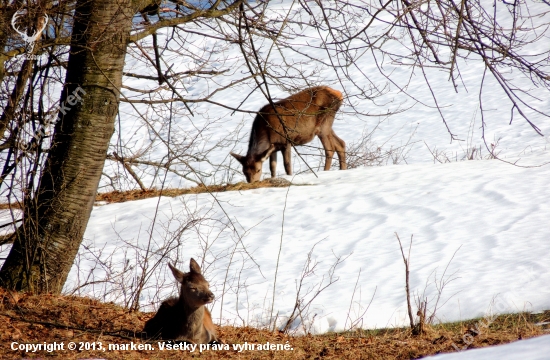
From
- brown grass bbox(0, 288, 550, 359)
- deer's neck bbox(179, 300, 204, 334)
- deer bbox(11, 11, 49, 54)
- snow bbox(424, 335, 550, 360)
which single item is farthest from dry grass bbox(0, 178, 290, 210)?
snow bbox(424, 335, 550, 360)

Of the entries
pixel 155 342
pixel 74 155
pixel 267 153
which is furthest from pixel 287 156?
pixel 155 342

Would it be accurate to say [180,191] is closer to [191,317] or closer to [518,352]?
[191,317]

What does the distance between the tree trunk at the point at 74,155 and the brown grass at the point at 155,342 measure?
31 cm

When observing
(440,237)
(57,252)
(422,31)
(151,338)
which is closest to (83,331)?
(151,338)

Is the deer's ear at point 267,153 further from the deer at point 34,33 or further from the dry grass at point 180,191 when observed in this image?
the deer at point 34,33

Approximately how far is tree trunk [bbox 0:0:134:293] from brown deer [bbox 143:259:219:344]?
1.25m

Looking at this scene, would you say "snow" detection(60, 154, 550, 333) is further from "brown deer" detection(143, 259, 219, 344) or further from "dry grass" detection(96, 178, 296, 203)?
"brown deer" detection(143, 259, 219, 344)

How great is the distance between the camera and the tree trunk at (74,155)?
550 cm

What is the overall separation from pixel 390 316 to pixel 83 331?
9.46 feet

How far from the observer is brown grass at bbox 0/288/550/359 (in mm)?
4480

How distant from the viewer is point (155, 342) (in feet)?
15.5

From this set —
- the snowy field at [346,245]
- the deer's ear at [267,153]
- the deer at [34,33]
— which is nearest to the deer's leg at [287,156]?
the deer's ear at [267,153]

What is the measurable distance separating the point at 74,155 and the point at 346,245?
3.91 meters

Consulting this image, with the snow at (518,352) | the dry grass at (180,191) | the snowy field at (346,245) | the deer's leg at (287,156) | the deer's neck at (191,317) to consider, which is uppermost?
the deer's leg at (287,156)
